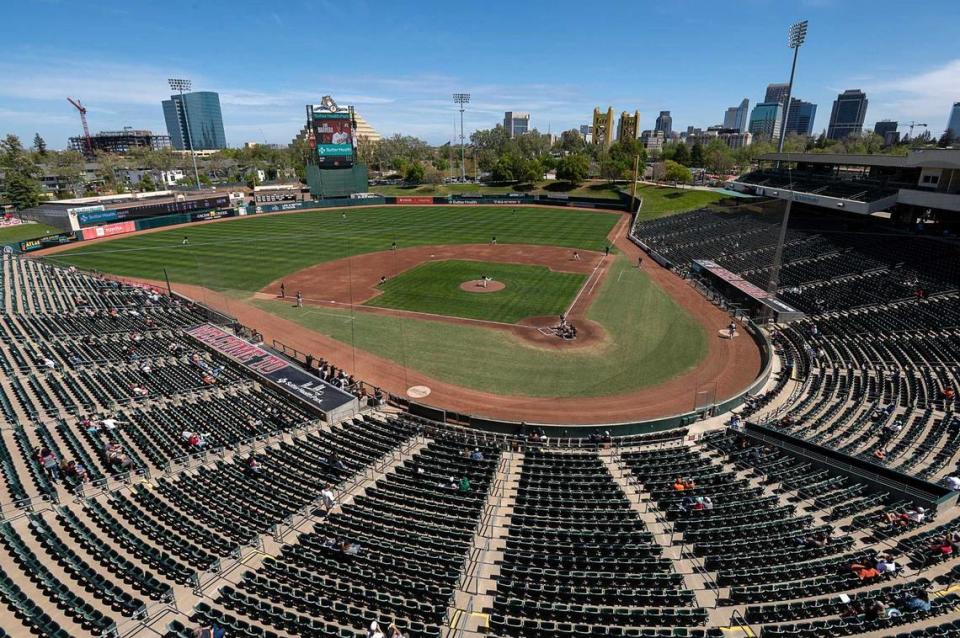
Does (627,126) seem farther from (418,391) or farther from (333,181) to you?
(418,391)

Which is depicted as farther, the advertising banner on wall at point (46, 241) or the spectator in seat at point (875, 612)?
the advertising banner on wall at point (46, 241)

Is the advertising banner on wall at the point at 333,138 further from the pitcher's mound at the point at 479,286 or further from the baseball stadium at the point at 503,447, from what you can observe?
the pitcher's mound at the point at 479,286

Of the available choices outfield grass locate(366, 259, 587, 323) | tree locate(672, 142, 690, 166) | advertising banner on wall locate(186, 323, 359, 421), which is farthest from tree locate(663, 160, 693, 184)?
advertising banner on wall locate(186, 323, 359, 421)

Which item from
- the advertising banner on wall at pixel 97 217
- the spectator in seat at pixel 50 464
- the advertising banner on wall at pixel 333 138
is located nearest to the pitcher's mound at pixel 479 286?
the spectator in seat at pixel 50 464

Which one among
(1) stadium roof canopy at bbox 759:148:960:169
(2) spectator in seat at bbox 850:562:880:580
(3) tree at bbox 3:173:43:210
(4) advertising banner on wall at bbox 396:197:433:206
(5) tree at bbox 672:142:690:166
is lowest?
(2) spectator in seat at bbox 850:562:880:580

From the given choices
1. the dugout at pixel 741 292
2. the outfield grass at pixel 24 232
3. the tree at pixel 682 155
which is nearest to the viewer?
the dugout at pixel 741 292

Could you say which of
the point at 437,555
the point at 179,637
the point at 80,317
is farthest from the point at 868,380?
the point at 80,317

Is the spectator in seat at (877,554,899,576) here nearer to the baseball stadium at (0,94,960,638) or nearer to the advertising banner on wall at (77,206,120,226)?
the baseball stadium at (0,94,960,638)
